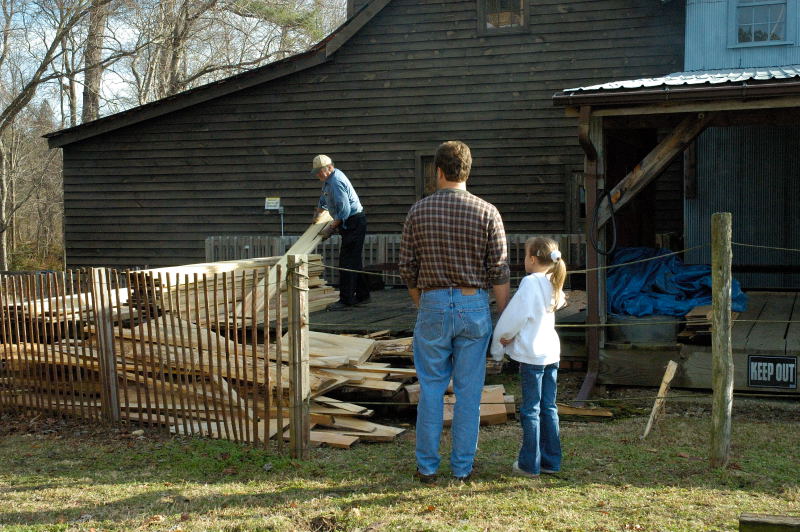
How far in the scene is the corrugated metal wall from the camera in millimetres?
13266

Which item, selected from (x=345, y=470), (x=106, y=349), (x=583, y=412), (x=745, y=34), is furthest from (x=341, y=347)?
(x=745, y=34)

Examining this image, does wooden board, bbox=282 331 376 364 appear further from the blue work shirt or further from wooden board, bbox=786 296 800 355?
wooden board, bbox=786 296 800 355

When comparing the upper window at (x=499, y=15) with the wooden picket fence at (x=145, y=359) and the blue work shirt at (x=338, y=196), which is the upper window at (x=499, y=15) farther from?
the wooden picket fence at (x=145, y=359)

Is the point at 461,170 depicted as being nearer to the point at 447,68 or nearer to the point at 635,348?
the point at 635,348

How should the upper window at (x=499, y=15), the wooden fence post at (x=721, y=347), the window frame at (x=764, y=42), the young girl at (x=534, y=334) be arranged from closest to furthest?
the young girl at (x=534, y=334), the wooden fence post at (x=721, y=347), the window frame at (x=764, y=42), the upper window at (x=499, y=15)

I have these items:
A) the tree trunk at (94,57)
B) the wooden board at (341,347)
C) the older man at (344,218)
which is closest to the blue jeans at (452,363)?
the wooden board at (341,347)

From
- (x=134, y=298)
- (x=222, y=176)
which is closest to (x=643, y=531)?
(x=134, y=298)

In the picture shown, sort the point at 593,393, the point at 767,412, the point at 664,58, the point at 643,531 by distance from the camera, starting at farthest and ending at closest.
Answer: the point at 664,58 < the point at 593,393 < the point at 767,412 < the point at 643,531

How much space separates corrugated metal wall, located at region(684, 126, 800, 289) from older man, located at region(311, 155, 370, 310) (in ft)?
19.6

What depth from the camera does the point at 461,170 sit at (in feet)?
16.6

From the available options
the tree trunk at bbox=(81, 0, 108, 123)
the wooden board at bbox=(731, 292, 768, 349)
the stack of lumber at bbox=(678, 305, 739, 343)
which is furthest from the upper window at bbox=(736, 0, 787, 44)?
the tree trunk at bbox=(81, 0, 108, 123)

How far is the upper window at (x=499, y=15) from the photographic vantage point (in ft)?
51.4

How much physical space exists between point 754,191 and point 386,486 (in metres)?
10.4

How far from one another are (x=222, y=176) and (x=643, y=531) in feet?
48.2
